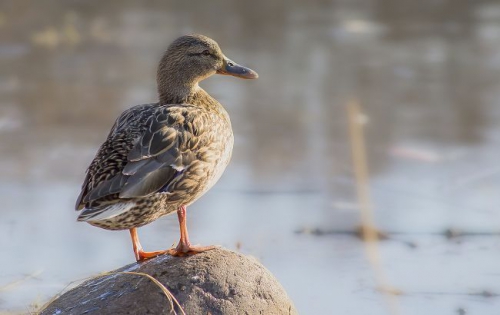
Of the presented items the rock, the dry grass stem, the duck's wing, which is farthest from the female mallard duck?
the dry grass stem

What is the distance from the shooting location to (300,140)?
28.4 ft

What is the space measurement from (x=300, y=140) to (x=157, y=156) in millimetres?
4217

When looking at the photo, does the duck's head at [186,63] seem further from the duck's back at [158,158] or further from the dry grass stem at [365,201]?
the dry grass stem at [365,201]

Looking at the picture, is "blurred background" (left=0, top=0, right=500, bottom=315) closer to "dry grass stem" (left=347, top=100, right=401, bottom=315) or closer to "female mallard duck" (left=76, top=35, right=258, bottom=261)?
"dry grass stem" (left=347, top=100, right=401, bottom=315)

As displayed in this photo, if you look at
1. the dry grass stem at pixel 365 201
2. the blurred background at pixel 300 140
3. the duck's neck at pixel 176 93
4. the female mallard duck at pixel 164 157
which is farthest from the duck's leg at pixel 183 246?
the dry grass stem at pixel 365 201

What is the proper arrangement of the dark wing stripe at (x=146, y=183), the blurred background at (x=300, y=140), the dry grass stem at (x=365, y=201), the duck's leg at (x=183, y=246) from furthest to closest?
the blurred background at (x=300, y=140), the dry grass stem at (x=365, y=201), the duck's leg at (x=183, y=246), the dark wing stripe at (x=146, y=183)

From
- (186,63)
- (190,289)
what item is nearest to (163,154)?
(190,289)

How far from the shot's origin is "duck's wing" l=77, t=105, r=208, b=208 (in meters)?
4.30

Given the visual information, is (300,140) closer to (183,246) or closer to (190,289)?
(183,246)

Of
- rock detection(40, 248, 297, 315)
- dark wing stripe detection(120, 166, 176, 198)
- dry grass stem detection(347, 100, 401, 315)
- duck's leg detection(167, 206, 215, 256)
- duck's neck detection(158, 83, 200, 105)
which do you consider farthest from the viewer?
dry grass stem detection(347, 100, 401, 315)

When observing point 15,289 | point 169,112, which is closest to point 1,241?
point 15,289

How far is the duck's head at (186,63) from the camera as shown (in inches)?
201

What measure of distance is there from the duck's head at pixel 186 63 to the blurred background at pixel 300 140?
145 centimetres

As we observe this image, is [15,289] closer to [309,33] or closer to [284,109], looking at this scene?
[284,109]
